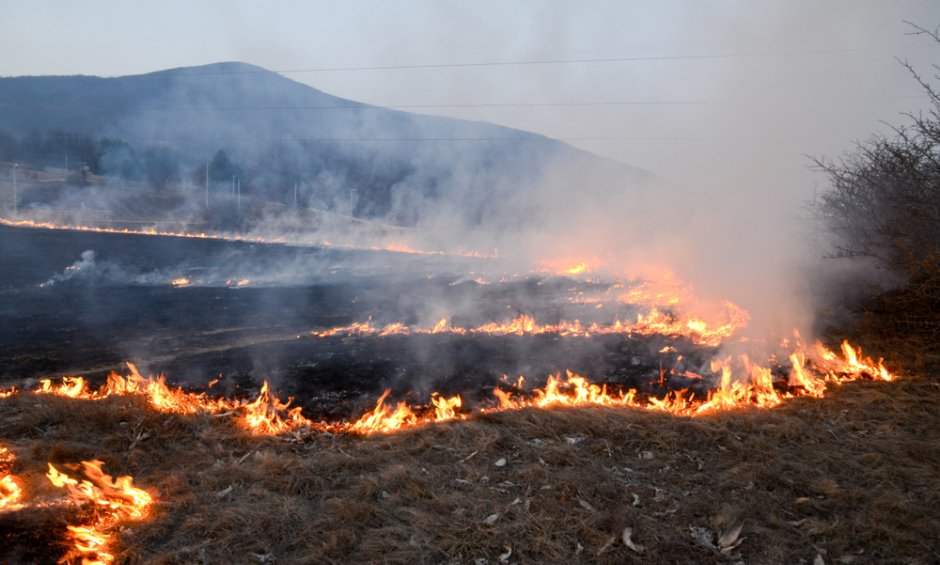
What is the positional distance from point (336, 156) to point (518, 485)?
2243 inches

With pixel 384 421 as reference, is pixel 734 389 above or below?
above

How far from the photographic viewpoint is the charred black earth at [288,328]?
725 centimetres

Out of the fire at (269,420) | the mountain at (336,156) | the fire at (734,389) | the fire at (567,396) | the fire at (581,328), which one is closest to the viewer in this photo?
the fire at (269,420)

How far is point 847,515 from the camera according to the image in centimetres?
346

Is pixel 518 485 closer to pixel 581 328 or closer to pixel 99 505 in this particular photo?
pixel 99 505

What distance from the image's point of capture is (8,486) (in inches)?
143

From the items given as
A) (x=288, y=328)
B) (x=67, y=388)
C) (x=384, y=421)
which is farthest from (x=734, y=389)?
(x=67, y=388)

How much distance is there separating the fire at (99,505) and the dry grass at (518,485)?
0.10 m

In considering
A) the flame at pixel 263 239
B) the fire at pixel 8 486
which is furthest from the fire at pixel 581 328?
the flame at pixel 263 239

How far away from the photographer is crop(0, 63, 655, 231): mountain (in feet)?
136

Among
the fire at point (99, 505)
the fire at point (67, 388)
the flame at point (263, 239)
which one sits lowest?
the fire at point (67, 388)

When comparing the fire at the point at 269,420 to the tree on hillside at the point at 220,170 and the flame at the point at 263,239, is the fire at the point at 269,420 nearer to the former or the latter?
the flame at the point at 263,239

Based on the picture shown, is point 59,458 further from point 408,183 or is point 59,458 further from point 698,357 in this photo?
point 408,183

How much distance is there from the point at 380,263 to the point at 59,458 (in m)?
17.9
